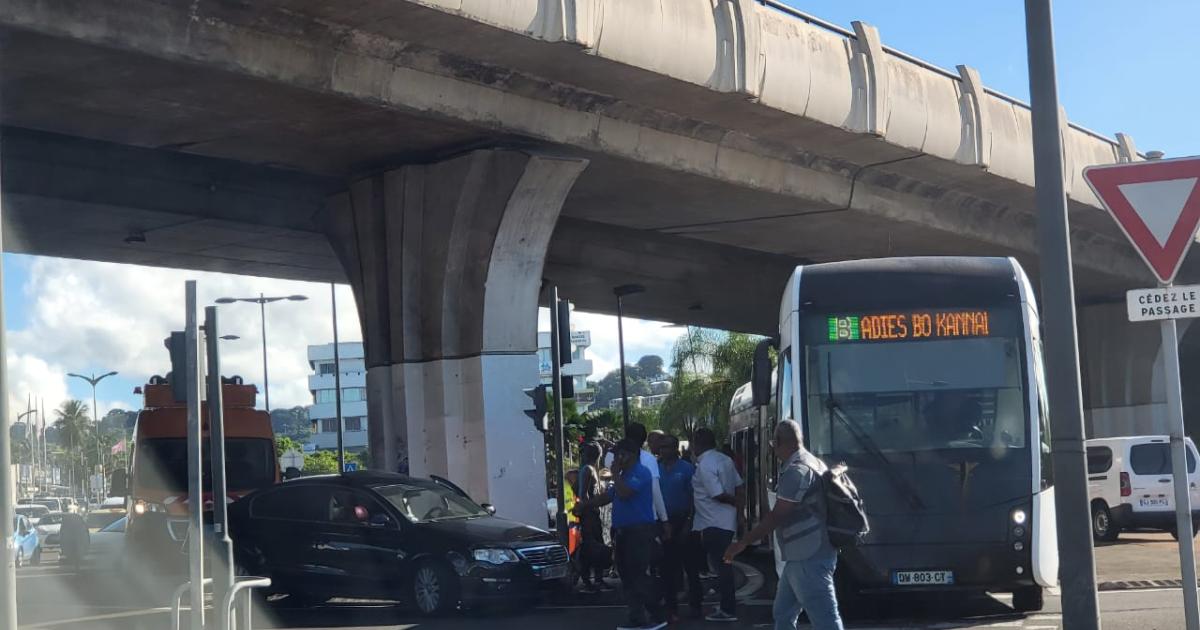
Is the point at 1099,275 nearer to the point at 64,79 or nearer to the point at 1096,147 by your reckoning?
the point at 1096,147

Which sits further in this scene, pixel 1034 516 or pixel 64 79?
pixel 64 79

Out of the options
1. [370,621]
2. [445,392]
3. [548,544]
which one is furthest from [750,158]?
[370,621]

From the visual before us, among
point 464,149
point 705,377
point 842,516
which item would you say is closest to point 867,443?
point 842,516

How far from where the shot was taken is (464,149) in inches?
859

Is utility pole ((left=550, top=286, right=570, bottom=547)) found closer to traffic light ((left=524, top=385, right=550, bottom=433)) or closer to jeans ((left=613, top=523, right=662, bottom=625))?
traffic light ((left=524, top=385, right=550, bottom=433))

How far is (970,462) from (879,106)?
11.7 meters

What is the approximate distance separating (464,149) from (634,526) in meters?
10.7

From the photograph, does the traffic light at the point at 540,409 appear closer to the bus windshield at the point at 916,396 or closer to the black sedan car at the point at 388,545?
the black sedan car at the point at 388,545

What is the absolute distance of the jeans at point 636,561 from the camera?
12.3m

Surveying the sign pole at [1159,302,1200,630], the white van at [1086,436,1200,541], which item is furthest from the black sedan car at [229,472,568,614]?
the white van at [1086,436,1200,541]

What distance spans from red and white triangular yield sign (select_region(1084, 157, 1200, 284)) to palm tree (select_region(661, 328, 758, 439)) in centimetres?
5878

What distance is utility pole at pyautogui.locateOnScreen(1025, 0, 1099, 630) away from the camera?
28.3 ft

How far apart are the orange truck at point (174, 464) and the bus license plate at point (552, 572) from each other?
7.77m

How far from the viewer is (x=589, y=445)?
16.9 meters
